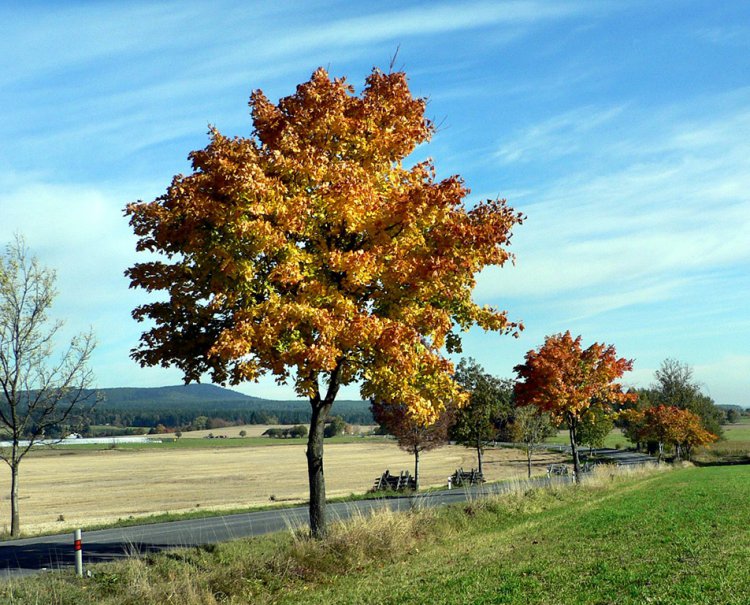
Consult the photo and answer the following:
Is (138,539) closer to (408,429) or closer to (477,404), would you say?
(408,429)

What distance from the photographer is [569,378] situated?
110 ft

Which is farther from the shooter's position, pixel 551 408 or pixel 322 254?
pixel 551 408

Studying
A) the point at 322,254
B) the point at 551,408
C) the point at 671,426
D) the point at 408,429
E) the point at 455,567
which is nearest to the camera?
the point at 455,567

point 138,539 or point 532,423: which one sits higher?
point 532,423

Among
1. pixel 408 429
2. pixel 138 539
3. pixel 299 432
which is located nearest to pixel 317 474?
pixel 138 539

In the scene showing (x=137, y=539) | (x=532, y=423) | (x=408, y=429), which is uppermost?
(x=408, y=429)

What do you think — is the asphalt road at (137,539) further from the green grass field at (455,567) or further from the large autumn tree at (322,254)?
the large autumn tree at (322,254)

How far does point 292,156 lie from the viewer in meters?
14.8

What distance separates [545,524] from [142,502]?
31.5m

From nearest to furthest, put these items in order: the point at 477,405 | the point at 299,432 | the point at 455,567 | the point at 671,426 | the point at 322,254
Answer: the point at 455,567 < the point at 322,254 < the point at 477,405 < the point at 671,426 < the point at 299,432

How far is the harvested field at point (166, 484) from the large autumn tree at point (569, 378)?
14050 mm

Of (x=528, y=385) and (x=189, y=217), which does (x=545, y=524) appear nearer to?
(x=189, y=217)

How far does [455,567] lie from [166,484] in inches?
2051

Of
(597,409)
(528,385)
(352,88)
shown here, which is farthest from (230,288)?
(597,409)
